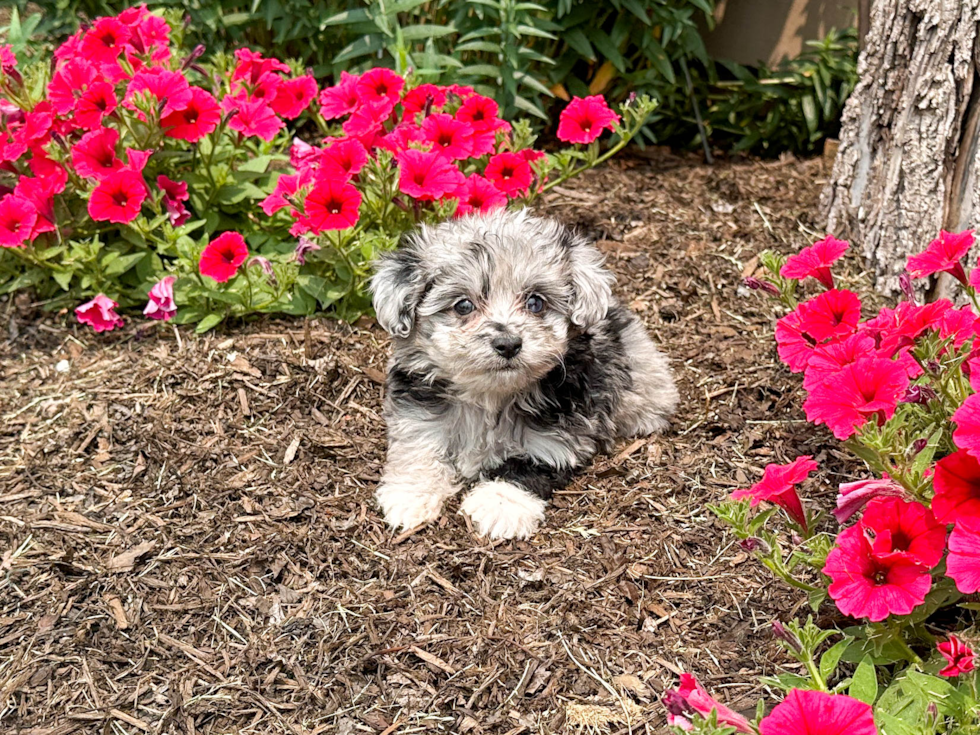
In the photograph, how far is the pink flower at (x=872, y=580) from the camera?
7.85ft

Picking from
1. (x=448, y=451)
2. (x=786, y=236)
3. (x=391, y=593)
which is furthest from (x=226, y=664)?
(x=786, y=236)

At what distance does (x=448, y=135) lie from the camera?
4.67 meters

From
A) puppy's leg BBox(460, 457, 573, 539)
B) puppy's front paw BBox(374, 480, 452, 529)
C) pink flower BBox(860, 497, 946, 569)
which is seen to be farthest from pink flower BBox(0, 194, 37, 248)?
pink flower BBox(860, 497, 946, 569)

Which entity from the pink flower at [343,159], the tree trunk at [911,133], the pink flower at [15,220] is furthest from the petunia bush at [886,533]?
the pink flower at [15,220]

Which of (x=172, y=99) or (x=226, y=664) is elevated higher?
(x=172, y=99)

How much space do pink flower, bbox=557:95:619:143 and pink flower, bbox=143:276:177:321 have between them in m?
2.20

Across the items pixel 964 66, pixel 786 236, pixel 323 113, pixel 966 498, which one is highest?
pixel 964 66

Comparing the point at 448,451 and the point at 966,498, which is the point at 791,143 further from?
the point at 966,498

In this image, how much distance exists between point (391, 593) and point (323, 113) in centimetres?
269

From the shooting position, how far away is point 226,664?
3.42 meters

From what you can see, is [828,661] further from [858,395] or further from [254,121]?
[254,121]

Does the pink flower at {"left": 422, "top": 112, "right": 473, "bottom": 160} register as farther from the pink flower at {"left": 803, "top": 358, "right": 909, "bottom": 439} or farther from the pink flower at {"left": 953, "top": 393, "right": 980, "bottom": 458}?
the pink flower at {"left": 953, "top": 393, "right": 980, "bottom": 458}

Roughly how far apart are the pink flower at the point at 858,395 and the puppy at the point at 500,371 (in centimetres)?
125

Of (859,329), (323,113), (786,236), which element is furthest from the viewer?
(786,236)
